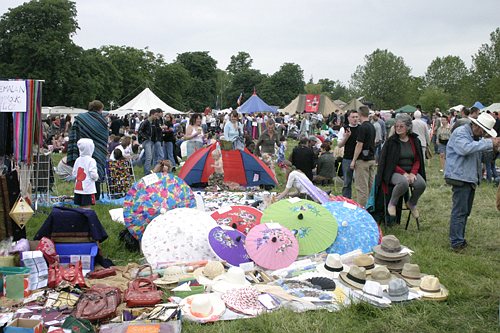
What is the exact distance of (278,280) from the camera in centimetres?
507

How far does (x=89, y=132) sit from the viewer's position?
8.48 m

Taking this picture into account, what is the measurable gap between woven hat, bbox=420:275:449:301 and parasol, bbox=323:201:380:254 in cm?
119

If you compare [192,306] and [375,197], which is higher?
[375,197]

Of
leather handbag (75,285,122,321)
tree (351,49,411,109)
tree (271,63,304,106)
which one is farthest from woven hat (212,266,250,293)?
tree (271,63,304,106)

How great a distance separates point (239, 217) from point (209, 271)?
1476mm

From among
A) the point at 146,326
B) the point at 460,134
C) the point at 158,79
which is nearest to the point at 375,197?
the point at 460,134

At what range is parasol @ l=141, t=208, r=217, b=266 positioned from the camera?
5.59m

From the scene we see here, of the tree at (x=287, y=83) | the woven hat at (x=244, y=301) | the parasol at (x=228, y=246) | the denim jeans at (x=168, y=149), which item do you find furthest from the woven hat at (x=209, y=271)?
the tree at (x=287, y=83)

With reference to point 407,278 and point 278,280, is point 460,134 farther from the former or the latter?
point 278,280

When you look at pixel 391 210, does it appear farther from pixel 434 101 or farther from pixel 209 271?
pixel 434 101

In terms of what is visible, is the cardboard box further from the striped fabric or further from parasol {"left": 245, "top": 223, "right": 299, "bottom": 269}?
the striped fabric

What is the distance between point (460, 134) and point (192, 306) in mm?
3945

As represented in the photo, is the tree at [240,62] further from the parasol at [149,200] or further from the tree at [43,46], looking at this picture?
the parasol at [149,200]

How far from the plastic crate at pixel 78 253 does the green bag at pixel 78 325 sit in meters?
1.68
